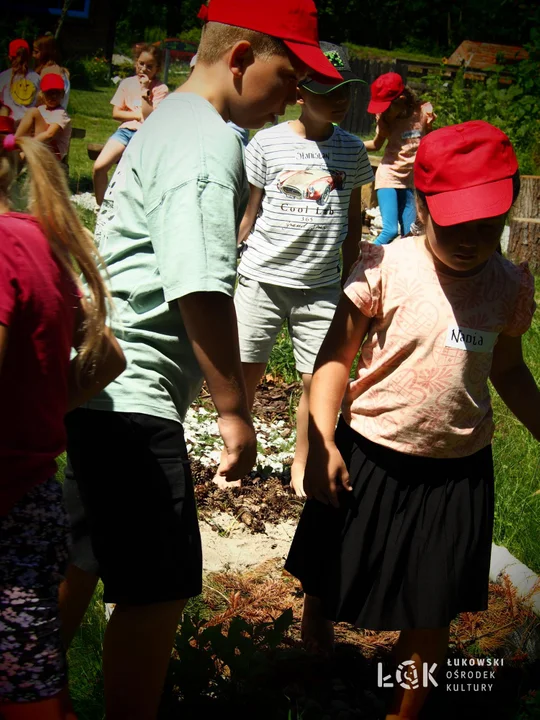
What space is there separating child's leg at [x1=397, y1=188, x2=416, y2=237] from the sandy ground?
473 centimetres

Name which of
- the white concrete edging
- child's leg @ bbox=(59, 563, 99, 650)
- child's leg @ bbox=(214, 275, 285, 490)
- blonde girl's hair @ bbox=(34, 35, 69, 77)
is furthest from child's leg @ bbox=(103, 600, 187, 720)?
blonde girl's hair @ bbox=(34, 35, 69, 77)

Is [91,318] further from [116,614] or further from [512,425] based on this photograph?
[512,425]

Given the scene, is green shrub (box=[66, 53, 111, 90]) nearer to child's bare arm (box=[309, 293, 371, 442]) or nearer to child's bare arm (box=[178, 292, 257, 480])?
child's bare arm (box=[309, 293, 371, 442])

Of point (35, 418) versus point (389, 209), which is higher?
point (35, 418)

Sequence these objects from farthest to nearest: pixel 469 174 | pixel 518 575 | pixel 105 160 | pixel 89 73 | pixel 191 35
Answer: pixel 191 35
pixel 89 73
pixel 105 160
pixel 518 575
pixel 469 174

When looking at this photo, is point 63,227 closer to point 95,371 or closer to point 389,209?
point 95,371

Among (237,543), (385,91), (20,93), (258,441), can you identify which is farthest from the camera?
(20,93)

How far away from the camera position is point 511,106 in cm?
1232

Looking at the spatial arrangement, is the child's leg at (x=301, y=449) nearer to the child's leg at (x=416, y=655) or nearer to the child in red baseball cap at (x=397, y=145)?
the child's leg at (x=416, y=655)

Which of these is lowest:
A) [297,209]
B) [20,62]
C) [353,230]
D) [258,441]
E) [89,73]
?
[89,73]

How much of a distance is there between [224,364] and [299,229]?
1.92 metres

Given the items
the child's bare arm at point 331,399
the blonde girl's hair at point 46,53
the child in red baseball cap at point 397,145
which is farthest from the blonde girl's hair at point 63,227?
the blonde girl's hair at point 46,53

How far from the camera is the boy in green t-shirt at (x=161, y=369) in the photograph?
188cm

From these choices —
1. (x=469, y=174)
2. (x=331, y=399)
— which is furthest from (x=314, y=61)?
(x=331, y=399)
